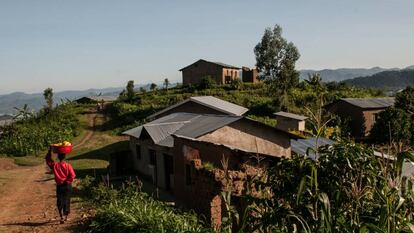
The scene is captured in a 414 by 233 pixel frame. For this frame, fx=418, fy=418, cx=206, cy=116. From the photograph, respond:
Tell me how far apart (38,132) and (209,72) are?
136 feet

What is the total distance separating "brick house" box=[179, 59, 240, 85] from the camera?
74875 millimetres

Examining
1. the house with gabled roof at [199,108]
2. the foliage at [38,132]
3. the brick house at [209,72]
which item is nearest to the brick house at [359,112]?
the house with gabled roof at [199,108]

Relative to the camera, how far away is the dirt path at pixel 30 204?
41.2 feet

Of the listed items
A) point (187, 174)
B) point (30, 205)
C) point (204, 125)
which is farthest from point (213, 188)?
point (204, 125)

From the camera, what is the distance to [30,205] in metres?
16.3

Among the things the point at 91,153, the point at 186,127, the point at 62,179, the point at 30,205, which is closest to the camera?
the point at 62,179

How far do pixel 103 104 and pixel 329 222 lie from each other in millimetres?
59501

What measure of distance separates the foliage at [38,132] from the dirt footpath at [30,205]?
9.68 meters

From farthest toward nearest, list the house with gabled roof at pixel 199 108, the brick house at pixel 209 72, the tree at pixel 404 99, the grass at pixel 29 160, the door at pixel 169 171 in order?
1. the brick house at pixel 209 72
2. the tree at pixel 404 99
3. the house with gabled roof at pixel 199 108
4. the grass at pixel 29 160
5. the door at pixel 169 171

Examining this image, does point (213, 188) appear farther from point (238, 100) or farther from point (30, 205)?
point (238, 100)

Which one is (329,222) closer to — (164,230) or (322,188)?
(322,188)

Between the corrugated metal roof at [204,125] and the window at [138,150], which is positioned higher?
the corrugated metal roof at [204,125]

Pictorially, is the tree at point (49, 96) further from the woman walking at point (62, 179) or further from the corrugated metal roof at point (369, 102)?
the woman walking at point (62, 179)

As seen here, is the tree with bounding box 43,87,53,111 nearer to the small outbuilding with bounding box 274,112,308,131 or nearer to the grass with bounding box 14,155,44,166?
the grass with bounding box 14,155,44,166
